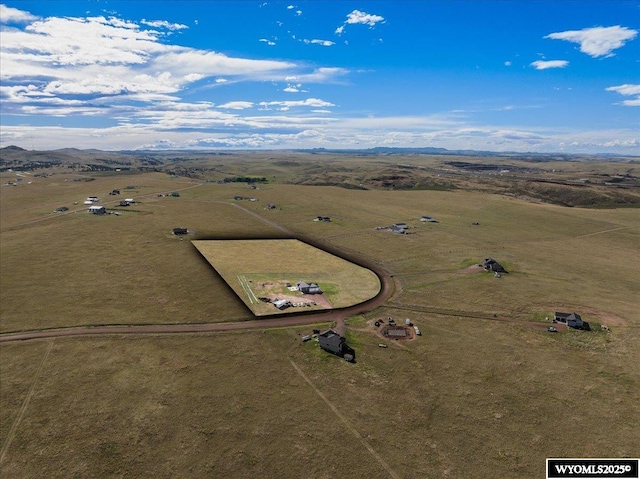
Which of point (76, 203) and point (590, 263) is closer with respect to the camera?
point (590, 263)

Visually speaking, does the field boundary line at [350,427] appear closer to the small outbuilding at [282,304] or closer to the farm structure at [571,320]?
the small outbuilding at [282,304]

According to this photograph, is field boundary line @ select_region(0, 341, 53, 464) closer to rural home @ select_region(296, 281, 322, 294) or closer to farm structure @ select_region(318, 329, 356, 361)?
farm structure @ select_region(318, 329, 356, 361)

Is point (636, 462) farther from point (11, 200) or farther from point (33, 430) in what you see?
point (11, 200)

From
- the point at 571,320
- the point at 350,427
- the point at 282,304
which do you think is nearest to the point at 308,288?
the point at 282,304

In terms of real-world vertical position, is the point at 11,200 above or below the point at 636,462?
above

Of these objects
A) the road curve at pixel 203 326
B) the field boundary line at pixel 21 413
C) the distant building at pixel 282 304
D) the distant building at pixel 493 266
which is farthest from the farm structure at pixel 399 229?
the field boundary line at pixel 21 413

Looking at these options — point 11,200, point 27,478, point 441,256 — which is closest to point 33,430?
point 27,478

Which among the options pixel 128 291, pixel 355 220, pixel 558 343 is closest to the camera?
pixel 558 343

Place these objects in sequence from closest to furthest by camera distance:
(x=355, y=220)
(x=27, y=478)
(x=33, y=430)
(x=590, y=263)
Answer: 1. (x=27, y=478)
2. (x=33, y=430)
3. (x=590, y=263)
4. (x=355, y=220)
